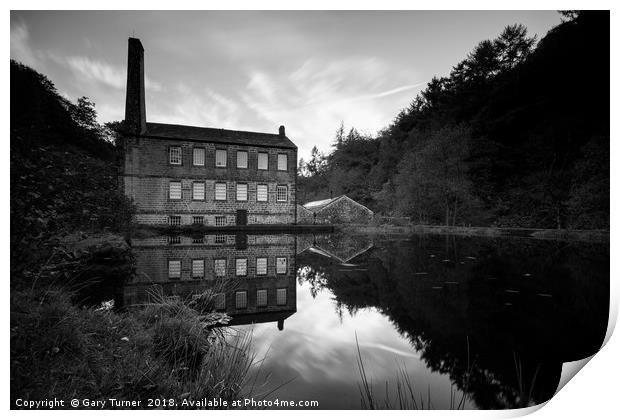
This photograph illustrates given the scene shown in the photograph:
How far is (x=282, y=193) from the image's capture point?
18.4 meters

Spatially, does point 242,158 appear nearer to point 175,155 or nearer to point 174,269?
point 175,155

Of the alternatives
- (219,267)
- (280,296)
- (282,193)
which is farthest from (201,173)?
(280,296)

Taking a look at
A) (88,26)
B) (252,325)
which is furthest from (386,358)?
(88,26)

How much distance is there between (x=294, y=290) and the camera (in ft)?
14.4

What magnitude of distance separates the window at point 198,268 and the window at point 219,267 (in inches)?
8.9

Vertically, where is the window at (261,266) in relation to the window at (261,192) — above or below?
below

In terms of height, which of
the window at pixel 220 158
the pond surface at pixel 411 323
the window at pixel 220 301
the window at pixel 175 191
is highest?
the window at pixel 220 158

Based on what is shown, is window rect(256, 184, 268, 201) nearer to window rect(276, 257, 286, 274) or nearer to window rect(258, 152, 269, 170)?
window rect(258, 152, 269, 170)

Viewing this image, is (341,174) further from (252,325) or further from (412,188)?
(252,325)

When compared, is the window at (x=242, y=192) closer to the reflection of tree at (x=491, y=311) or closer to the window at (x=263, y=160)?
the window at (x=263, y=160)

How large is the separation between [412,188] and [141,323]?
19367 mm

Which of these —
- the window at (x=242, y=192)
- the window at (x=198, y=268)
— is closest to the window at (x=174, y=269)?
the window at (x=198, y=268)

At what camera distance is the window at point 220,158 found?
17203 mm

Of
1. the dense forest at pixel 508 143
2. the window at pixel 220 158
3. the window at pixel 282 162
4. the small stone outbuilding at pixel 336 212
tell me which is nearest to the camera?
the dense forest at pixel 508 143
